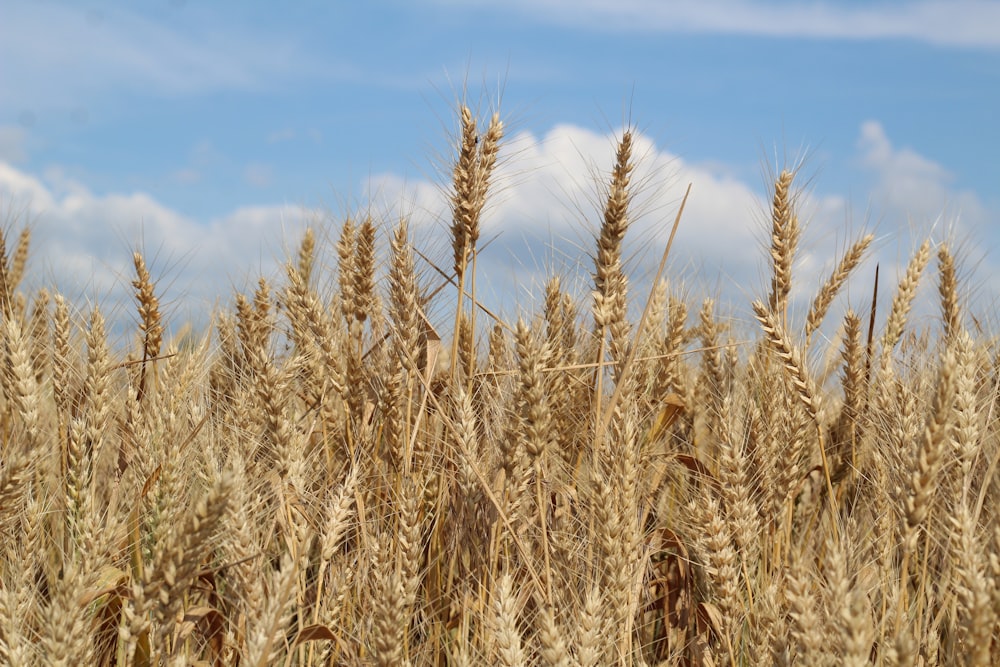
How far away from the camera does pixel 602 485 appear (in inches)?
86.4

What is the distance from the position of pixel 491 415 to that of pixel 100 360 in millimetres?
1281

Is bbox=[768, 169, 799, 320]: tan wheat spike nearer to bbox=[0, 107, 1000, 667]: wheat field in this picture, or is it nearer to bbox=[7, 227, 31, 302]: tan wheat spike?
bbox=[0, 107, 1000, 667]: wheat field

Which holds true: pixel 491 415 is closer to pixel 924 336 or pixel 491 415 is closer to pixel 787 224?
pixel 787 224

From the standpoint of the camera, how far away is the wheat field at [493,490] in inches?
78.2

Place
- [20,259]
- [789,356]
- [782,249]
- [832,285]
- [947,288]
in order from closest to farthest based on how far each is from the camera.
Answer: [789,356], [782,249], [832,285], [947,288], [20,259]

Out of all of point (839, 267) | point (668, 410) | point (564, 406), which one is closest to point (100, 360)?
point (564, 406)

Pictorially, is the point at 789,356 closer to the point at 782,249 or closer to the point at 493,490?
the point at 782,249

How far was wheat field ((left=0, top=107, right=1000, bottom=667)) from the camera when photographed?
199 cm

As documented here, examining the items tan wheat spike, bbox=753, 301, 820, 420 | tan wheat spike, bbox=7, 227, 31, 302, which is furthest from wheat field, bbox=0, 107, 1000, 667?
tan wheat spike, bbox=7, 227, 31, 302

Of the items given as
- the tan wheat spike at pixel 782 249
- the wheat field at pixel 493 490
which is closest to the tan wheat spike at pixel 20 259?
the wheat field at pixel 493 490

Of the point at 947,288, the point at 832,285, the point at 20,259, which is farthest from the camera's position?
the point at 20,259

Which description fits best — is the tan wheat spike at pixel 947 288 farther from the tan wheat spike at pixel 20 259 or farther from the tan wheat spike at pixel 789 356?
the tan wheat spike at pixel 20 259

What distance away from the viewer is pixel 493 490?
105 inches

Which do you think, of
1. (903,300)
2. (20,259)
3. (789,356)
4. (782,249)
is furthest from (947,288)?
(20,259)
